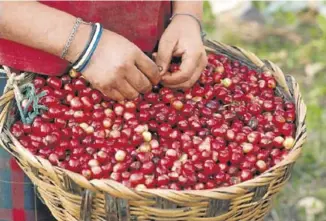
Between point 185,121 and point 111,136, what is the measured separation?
0.22m

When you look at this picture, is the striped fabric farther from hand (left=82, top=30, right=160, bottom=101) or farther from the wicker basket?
hand (left=82, top=30, right=160, bottom=101)

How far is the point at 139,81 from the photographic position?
5.74ft

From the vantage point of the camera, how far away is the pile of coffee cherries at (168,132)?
1572 mm

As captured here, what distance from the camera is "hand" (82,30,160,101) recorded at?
1.65 meters

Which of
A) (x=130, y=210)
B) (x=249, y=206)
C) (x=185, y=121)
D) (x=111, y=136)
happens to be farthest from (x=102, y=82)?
(x=249, y=206)

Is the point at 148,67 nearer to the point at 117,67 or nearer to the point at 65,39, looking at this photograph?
the point at 117,67

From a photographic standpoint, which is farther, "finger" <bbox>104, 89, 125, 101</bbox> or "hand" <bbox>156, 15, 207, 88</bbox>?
"hand" <bbox>156, 15, 207, 88</bbox>

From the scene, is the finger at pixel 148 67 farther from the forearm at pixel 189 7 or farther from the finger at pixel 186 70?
the forearm at pixel 189 7

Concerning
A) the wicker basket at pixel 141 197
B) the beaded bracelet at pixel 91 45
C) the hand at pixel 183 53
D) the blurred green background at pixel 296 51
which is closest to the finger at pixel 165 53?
the hand at pixel 183 53

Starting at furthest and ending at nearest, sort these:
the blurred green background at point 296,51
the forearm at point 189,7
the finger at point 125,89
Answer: the blurred green background at point 296,51 < the forearm at point 189,7 < the finger at point 125,89

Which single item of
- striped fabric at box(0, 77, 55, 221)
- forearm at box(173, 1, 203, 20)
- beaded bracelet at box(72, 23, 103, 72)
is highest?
forearm at box(173, 1, 203, 20)

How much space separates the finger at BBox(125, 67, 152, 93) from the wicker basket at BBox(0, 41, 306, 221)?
1.19 feet

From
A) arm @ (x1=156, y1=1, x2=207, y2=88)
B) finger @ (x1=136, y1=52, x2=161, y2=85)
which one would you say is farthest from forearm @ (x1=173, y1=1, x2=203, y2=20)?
finger @ (x1=136, y1=52, x2=161, y2=85)

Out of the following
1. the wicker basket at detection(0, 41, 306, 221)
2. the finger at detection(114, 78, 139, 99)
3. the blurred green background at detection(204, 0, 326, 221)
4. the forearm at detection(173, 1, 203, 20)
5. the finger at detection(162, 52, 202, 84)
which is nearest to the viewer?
the wicker basket at detection(0, 41, 306, 221)
